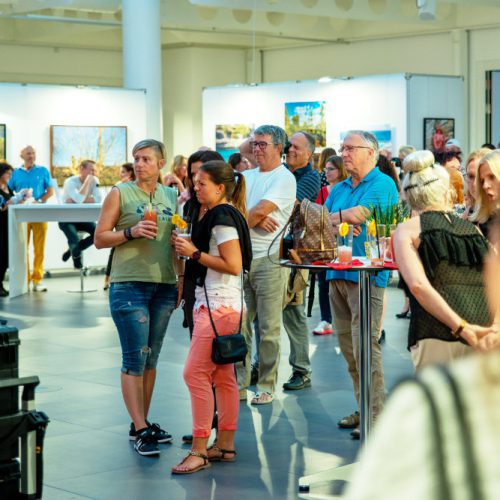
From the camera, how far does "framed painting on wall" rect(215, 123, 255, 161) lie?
17266mm

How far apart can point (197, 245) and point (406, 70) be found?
54.5 feet

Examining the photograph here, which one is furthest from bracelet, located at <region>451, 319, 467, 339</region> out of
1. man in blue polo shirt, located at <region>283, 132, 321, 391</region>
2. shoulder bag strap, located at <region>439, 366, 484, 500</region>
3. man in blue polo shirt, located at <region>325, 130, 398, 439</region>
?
shoulder bag strap, located at <region>439, 366, 484, 500</region>

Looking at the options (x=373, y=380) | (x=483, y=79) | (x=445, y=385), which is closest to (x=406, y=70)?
(x=483, y=79)

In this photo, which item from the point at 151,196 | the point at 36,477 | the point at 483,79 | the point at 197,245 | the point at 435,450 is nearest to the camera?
the point at 435,450

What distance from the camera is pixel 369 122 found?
51.4 ft

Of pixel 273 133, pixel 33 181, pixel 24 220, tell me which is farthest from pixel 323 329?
pixel 33 181

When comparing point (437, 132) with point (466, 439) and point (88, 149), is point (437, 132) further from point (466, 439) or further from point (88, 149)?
point (466, 439)

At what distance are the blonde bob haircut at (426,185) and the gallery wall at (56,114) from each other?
11295 mm

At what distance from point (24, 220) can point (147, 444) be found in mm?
7862

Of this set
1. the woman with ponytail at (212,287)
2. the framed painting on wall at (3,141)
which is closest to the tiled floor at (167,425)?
the woman with ponytail at (212,287)

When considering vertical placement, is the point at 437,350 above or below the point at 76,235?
above

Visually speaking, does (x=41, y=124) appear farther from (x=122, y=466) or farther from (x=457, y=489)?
(x=457, y=489)

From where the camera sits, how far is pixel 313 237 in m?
4.46

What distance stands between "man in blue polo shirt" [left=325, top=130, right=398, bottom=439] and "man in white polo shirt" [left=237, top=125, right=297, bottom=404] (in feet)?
1.95
